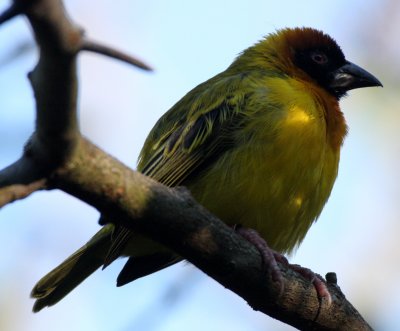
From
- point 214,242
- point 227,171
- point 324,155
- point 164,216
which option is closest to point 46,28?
point 164,216

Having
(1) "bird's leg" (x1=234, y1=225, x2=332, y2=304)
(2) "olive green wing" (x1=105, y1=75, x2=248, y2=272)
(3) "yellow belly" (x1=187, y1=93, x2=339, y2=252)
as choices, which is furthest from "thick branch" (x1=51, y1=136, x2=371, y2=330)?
(2) "olive green wing" (x1=105, y1=75, x2=248, y2=272)

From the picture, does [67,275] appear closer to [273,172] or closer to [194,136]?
[194,136]

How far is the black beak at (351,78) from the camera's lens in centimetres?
679

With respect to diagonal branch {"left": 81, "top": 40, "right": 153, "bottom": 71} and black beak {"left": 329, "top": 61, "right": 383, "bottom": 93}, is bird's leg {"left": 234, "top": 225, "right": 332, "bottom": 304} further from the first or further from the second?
diagonal branch {"left": 81, "top": 40, "right": 153, "bottom": 71}

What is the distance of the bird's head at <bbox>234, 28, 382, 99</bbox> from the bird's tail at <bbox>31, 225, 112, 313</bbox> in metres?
2.05

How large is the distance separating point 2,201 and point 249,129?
2.80 meters

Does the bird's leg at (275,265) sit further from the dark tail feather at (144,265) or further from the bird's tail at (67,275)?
the bird's tail at (67,275)

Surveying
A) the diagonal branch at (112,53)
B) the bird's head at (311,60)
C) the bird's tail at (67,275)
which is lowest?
the bird's tail at (67,275)

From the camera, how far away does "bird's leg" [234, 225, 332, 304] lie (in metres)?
4.67

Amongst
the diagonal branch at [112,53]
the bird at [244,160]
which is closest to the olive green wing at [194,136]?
the bird at [244,160]

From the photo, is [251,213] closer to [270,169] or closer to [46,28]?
[270,169]

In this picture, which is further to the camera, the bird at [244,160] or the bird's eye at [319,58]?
the bird's eye at [319,58]

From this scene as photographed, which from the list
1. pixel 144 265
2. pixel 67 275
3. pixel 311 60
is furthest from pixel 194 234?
pixel 311 60

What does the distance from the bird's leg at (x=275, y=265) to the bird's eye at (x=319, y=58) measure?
→ 2.01m
